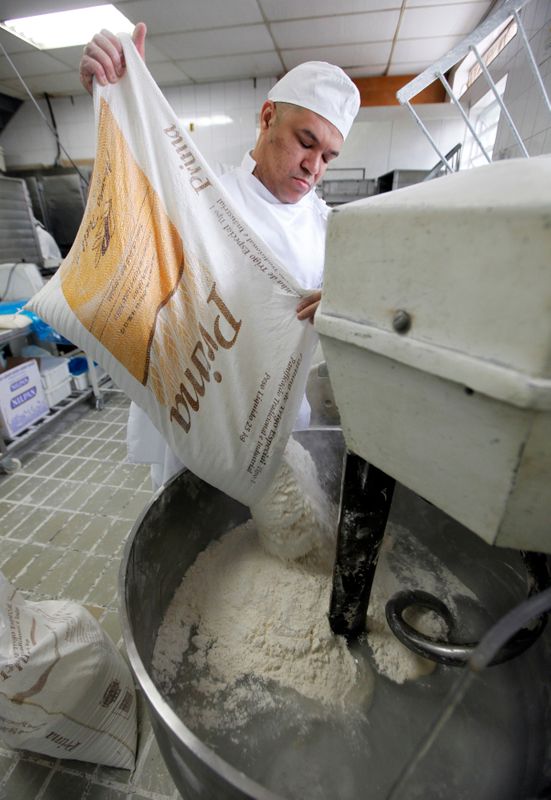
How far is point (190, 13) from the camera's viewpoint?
2328mm

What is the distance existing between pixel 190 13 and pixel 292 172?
92.3 inches

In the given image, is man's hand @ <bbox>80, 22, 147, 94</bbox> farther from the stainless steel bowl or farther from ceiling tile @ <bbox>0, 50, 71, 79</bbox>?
ceiling tile @ <bbox>0, 50, 71, 79</bbox>

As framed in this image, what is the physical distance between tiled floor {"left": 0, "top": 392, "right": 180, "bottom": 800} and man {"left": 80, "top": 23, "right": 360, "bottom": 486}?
54 cm

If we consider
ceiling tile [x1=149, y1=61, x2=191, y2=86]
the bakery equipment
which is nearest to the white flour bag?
the bakery equipment

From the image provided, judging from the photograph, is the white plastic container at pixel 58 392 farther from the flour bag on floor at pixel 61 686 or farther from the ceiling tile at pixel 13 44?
the ceiling tile at pixel 13 44

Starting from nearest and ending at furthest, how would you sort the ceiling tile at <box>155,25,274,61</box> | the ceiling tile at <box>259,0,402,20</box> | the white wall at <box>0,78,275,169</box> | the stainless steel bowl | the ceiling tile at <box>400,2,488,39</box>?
the stainless steel bowl
the ceiling tile at <box>259,0,402,20</box>
the ceiling tile at <box>400,2,488,39</box>
the ceiling tile at <box>155,25,274,61</box>
the white wall at <box>0,78,275,169</box>

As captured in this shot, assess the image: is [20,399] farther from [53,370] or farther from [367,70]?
[367,70]

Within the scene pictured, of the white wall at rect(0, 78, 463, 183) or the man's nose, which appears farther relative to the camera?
the white wall at rect(0, 78, 463, 183)

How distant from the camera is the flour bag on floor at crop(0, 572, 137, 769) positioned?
65cm

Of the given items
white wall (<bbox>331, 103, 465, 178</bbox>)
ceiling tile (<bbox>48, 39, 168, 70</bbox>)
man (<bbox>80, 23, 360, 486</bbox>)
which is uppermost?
ceiling tile (<bbox>48, 39, 168, 70</bbox>)

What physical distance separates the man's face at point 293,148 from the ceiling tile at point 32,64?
3220mm

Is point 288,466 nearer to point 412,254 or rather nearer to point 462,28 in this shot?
point 412,254

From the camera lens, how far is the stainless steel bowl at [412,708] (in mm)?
409

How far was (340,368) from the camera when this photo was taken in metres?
0.37
